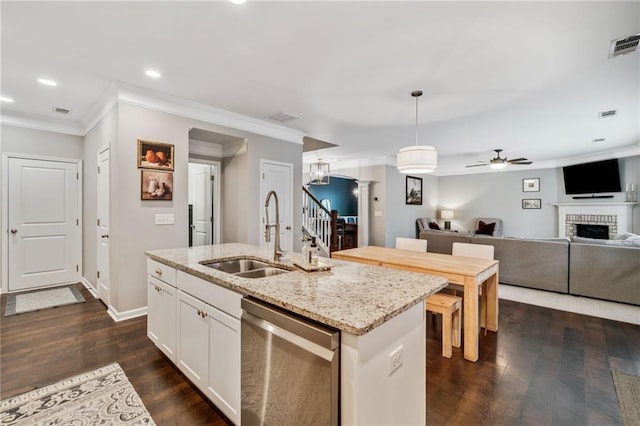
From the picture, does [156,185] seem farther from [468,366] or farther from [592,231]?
[592,231]

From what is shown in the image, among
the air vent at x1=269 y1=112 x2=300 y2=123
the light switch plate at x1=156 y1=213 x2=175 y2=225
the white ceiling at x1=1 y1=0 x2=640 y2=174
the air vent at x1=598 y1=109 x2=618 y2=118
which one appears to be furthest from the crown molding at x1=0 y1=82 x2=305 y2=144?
the air vent at x1=598 y1=109 x2=618 y2=118

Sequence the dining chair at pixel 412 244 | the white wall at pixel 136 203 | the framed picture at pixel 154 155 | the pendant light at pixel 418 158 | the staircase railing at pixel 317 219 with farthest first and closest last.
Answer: the staircase railing at pixel 317 219 < the dining chair at pixel 412 244 < the framed picture at pixel 154 155 < the white wall at pixel 136 203 < the pendant light at pixel 418 158

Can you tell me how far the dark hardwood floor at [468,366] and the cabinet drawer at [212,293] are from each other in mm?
737

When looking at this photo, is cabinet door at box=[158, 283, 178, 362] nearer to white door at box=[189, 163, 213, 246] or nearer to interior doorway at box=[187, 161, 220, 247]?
interior doorway at box=[187, 161, 220, 247]

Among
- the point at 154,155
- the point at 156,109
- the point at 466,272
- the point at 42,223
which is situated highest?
the point at 156,109

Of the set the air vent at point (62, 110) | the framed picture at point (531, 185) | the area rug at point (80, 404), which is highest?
the air vent at point (62, 110)

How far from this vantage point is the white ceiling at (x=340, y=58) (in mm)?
2059

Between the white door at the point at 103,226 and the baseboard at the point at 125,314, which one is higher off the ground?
the white door at the point at 103,226

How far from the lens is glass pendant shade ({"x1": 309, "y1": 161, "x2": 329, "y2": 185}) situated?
6520 millimetres

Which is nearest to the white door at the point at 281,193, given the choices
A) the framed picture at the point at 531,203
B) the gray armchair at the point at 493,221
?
the gray armchair at the point at 493,221

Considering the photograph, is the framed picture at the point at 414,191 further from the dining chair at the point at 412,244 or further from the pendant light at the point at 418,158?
the pendant light at the point at 418,158

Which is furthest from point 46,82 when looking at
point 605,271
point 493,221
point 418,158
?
point 493,221

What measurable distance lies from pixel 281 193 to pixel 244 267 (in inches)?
102

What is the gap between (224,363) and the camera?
1.69m
